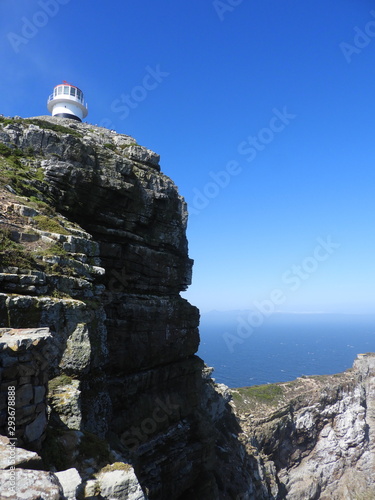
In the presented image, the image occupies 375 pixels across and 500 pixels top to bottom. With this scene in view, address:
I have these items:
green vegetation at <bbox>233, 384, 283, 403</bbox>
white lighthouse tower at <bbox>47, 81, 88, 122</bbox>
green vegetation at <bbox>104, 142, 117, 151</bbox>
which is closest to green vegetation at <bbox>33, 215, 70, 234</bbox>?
green vegetation at <bbox>104, 142, 117, 151</bbox>

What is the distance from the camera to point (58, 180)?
74.3ft

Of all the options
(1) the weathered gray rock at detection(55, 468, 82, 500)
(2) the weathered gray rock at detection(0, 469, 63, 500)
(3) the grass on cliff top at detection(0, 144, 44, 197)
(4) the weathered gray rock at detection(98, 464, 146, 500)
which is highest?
(3) the grass on cliff top at detection(0, 144, 44, 197)

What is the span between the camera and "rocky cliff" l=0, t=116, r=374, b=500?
26.9ft

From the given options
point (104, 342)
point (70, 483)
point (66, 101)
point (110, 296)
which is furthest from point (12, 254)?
point (66, 101)

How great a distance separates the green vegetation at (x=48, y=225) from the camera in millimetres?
15966

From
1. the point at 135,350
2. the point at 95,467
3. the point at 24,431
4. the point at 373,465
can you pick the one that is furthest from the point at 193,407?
the point at 373,465

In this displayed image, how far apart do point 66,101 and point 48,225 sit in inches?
1763

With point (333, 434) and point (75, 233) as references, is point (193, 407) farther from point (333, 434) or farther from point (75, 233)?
point (333, 434)

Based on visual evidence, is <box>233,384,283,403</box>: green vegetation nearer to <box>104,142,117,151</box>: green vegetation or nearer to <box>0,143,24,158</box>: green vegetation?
<box>104,142,117,151</box>: green vegetation

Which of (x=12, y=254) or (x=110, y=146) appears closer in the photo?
(x=12, y=254)

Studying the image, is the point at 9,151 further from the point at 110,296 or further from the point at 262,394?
the point at 262,394

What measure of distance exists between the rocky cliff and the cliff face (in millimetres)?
87

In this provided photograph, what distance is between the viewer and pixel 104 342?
586 inches

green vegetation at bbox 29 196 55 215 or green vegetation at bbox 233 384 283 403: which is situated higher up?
green vegetation at bbox 29 196 55 215
